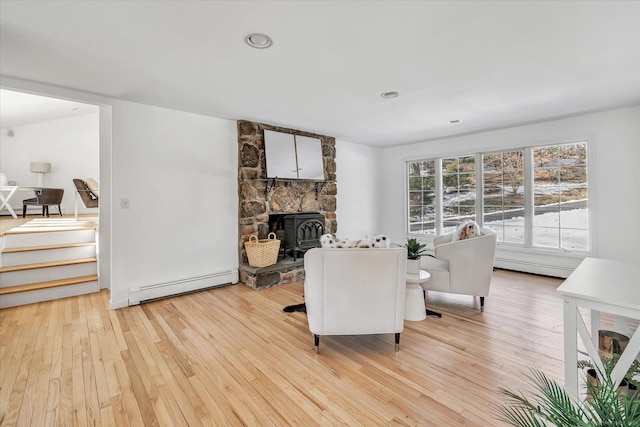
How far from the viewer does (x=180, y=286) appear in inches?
143

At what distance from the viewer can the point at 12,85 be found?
264 cm

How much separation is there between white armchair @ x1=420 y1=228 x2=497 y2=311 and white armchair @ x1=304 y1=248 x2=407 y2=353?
44.5 inches

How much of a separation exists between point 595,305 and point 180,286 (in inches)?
153

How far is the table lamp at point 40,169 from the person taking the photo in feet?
21.1

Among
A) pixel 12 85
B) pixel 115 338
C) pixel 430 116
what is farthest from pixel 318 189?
pixel 12 85

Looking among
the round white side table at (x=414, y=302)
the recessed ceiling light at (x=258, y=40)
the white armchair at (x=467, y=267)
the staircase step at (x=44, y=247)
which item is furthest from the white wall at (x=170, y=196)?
the white armchair at (x=467, y=267)

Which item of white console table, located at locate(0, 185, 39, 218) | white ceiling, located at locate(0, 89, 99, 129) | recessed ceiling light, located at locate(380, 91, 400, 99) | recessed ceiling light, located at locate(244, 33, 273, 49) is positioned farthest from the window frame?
white console table, located at locate(0, 185, 39, 218)

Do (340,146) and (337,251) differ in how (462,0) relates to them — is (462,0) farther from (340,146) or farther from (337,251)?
(340,146)

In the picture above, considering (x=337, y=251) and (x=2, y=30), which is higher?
(x=2, y=30)

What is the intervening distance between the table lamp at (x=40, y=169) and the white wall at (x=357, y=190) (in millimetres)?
6811

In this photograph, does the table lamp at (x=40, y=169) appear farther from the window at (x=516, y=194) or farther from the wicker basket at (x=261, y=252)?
the window at (x=516, y=194)

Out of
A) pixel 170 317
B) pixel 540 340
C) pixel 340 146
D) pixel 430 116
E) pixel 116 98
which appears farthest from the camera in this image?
pixel 340 146

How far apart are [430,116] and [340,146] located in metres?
2.04

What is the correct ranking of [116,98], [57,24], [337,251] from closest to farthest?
[57,24] → [337,251] → [116,98]
